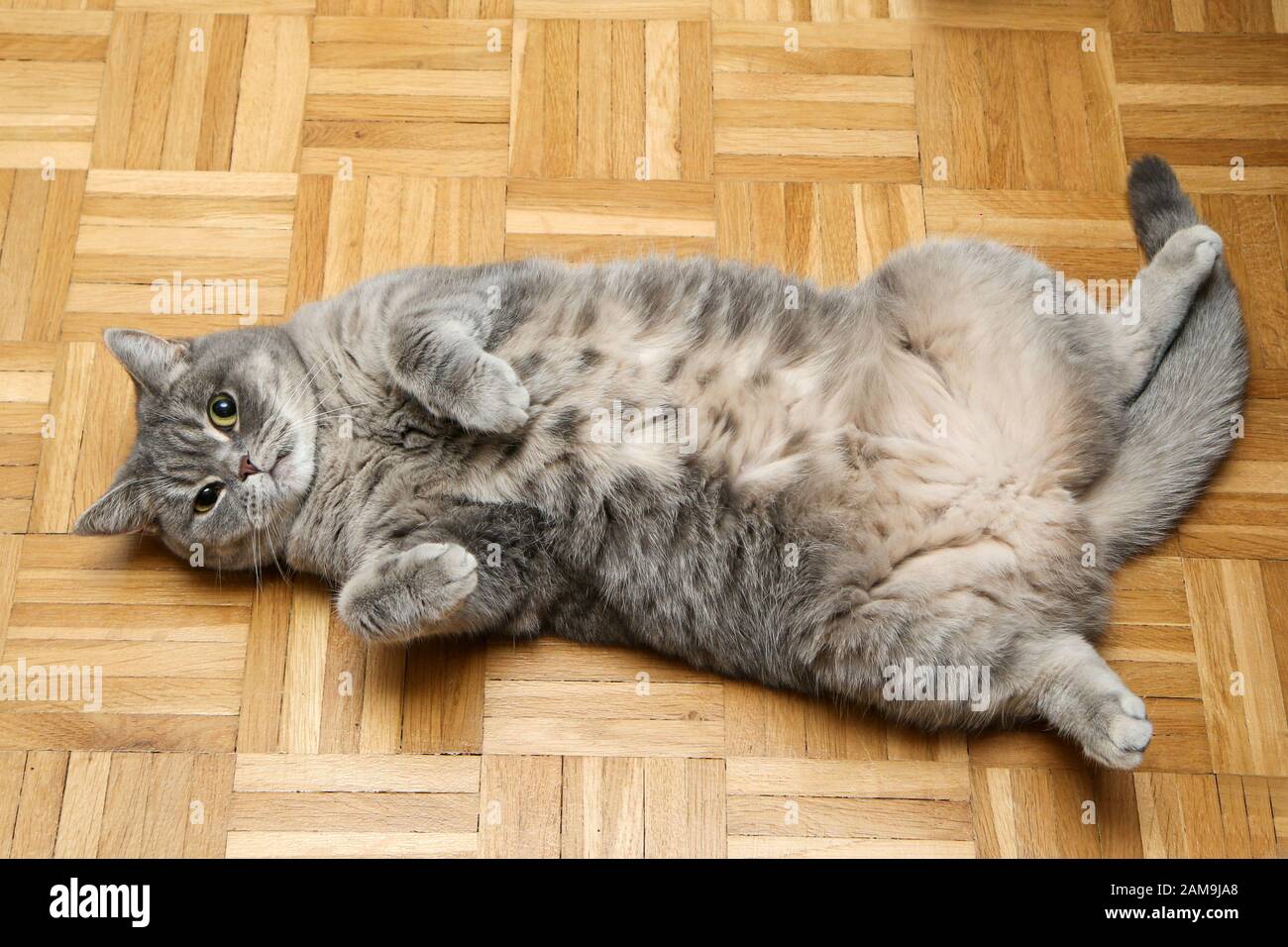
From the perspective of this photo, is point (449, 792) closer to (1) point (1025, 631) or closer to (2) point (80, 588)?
(2) point (80, 588)

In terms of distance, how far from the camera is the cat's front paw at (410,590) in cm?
183

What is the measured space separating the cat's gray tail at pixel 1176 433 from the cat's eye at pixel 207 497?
5.57 feet

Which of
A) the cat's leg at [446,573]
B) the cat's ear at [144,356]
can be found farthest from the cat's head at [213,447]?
the cat's leg at [446,573]

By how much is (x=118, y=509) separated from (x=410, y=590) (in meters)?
0.64

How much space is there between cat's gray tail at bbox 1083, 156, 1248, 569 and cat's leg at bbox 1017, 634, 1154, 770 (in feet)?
0.74

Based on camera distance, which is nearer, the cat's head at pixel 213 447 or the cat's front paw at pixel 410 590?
the cat's front paw at pixel 410 590

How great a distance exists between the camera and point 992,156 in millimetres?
2387

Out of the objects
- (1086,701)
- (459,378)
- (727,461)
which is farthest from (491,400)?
(1086,701)

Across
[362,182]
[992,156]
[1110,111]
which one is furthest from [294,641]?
[1110,111]

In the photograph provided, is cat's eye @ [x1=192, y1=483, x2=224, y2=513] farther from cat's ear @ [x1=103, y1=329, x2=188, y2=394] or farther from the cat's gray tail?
the cat's gray tail

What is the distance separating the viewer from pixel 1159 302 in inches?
81.4

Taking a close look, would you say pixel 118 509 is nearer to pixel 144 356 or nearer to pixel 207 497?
pixel 207 497

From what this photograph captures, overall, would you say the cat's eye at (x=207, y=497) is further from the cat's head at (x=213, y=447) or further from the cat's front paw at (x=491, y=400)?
the cat's front paw at (x=491, y=400)

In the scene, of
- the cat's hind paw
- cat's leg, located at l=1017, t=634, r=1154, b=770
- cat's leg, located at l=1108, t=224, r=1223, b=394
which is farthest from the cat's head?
cat's leg, located at l=1108, t=224, r=1223, b=394
